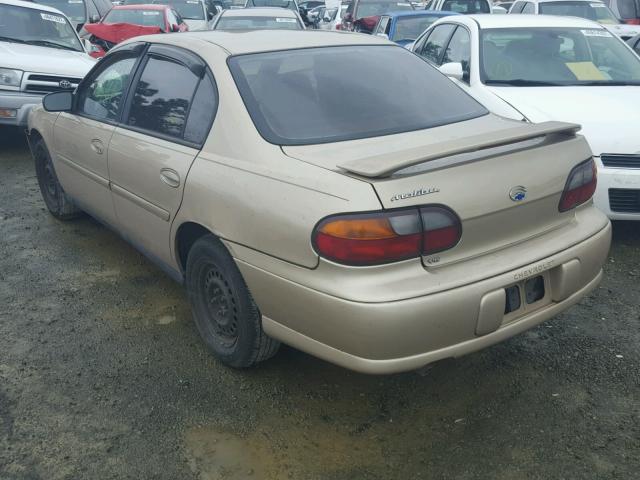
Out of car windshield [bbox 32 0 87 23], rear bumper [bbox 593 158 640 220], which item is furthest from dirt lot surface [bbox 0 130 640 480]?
car windshield [bbox 32 0 87 23]

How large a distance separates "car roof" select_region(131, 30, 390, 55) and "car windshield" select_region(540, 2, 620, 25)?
27.0 ft

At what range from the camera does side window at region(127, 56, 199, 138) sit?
11.4 ft

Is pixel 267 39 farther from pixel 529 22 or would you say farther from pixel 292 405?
pixel 529 22

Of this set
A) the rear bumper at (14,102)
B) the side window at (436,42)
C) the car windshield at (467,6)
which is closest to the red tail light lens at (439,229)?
the side window at (436,42)

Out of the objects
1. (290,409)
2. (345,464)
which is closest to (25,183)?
(290,409)

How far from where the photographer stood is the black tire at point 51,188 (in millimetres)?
5359

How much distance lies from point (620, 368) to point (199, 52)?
8.78 feet

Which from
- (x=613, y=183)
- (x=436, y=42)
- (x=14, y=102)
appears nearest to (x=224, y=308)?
(x=613, y=183)

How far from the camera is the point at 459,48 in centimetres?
660

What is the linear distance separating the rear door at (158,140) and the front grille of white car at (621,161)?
2.89 meters

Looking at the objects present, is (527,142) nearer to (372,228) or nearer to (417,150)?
(417,150)

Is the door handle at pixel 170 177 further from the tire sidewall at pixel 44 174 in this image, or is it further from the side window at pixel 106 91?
the tire sidewall at pixel 44 174

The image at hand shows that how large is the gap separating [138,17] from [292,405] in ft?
36.3

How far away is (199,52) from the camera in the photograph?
3473 mm
